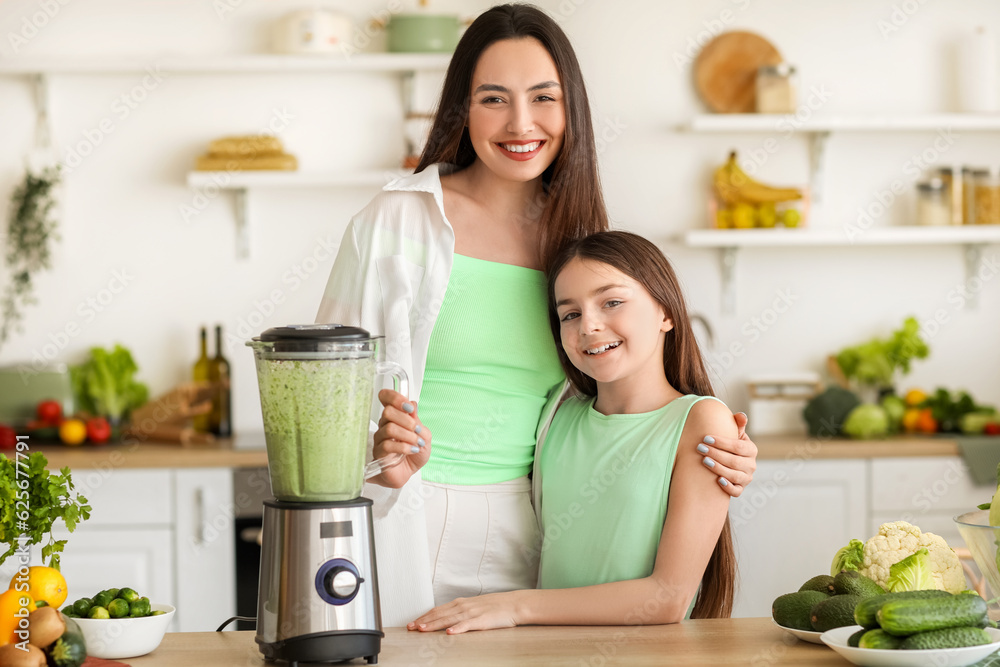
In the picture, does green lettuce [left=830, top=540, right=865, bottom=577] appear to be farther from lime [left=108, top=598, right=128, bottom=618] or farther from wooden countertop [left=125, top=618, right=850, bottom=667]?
lime [left=108, top=598, right=128, bottom=618]

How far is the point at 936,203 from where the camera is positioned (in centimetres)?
314

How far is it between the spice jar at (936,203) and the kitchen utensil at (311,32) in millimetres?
1935

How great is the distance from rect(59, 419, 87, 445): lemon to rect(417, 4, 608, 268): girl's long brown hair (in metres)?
1.81

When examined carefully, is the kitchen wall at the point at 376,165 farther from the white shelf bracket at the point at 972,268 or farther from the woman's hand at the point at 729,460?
the woman's hand at the point at 729,460

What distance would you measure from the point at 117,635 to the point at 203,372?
7.13 ft

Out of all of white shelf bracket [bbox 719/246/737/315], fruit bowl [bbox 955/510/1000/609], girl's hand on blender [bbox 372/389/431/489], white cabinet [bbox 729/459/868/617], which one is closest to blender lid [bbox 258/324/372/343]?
girl's hand on blender [bbox 372/389/431/489]

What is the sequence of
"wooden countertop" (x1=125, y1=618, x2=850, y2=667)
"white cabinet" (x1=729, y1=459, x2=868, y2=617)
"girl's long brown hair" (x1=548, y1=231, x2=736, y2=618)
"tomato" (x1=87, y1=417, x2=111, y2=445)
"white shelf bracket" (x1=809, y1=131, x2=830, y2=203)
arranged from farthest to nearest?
1. "white shelf bracket" (x1=809, y1=131, x2=830, y2=203)
2. "tomato" (x1=87, y1=417, x2=111, y2=445)
3. "white cabinet" (x1=729, y1=459, x2=868, y2=617)
4. "girl's long brown hair" (x1=548, y1=231, x2=736, y2=618)
5. "wooden countertop" (x1=125, y1=618, x2=850, y2=667)

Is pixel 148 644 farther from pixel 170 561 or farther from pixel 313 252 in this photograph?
pixel 313 252

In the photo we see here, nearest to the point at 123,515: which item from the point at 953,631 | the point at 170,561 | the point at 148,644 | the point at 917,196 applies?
the point at 170,561

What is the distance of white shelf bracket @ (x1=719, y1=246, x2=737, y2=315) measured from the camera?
3264mm

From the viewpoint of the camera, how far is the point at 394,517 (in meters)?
1.40

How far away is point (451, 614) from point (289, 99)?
240 centimetres

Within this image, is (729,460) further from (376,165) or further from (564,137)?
(376,165)

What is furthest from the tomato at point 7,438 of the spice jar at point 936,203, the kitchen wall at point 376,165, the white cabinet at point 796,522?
the spice jar at point 936,203
